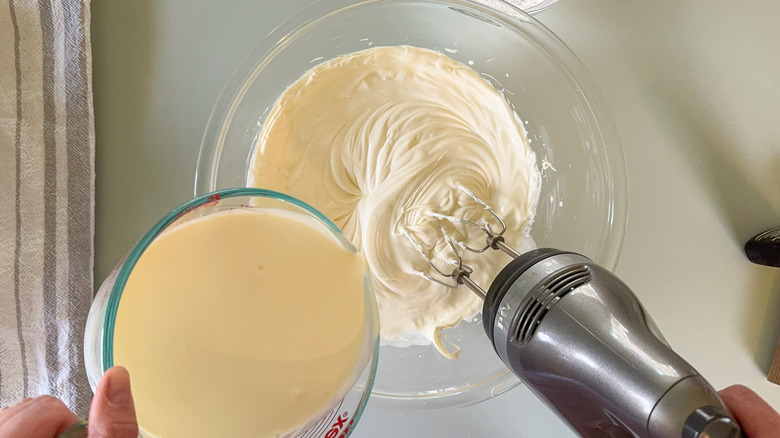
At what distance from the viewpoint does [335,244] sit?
1.68 ft

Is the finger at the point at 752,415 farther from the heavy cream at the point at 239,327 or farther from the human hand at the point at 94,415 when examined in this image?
the human hand at the point at 94,415

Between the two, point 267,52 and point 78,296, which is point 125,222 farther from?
point 267,52

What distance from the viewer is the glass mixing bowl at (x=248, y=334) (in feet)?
1.28

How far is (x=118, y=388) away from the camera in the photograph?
0.36m

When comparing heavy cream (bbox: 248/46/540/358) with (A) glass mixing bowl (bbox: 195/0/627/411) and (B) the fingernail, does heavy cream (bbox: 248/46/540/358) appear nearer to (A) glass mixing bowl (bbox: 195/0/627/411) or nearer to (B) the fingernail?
(A) glass mixing bowl (bbox: 195/0/627/411)

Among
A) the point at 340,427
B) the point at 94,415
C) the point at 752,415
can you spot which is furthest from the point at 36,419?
the point at 752,415

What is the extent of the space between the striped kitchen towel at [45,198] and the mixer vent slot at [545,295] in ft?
1.97

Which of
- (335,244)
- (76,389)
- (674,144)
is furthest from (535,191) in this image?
(76,389)

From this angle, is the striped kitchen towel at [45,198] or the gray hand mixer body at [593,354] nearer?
the gray hand mixer body at [593,354]

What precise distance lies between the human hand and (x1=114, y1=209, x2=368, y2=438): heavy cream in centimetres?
6

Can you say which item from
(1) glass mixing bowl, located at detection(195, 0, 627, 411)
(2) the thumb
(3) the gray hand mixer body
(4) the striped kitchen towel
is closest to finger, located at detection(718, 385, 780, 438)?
(3) the gray hand mixer body

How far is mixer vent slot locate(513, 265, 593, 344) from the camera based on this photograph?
19.2 inches

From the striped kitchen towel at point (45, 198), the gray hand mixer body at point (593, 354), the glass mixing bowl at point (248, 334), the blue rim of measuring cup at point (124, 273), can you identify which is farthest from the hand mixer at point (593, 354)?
the striped kitchen towel at point (45, 198)

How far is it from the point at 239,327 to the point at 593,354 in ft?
0.98
